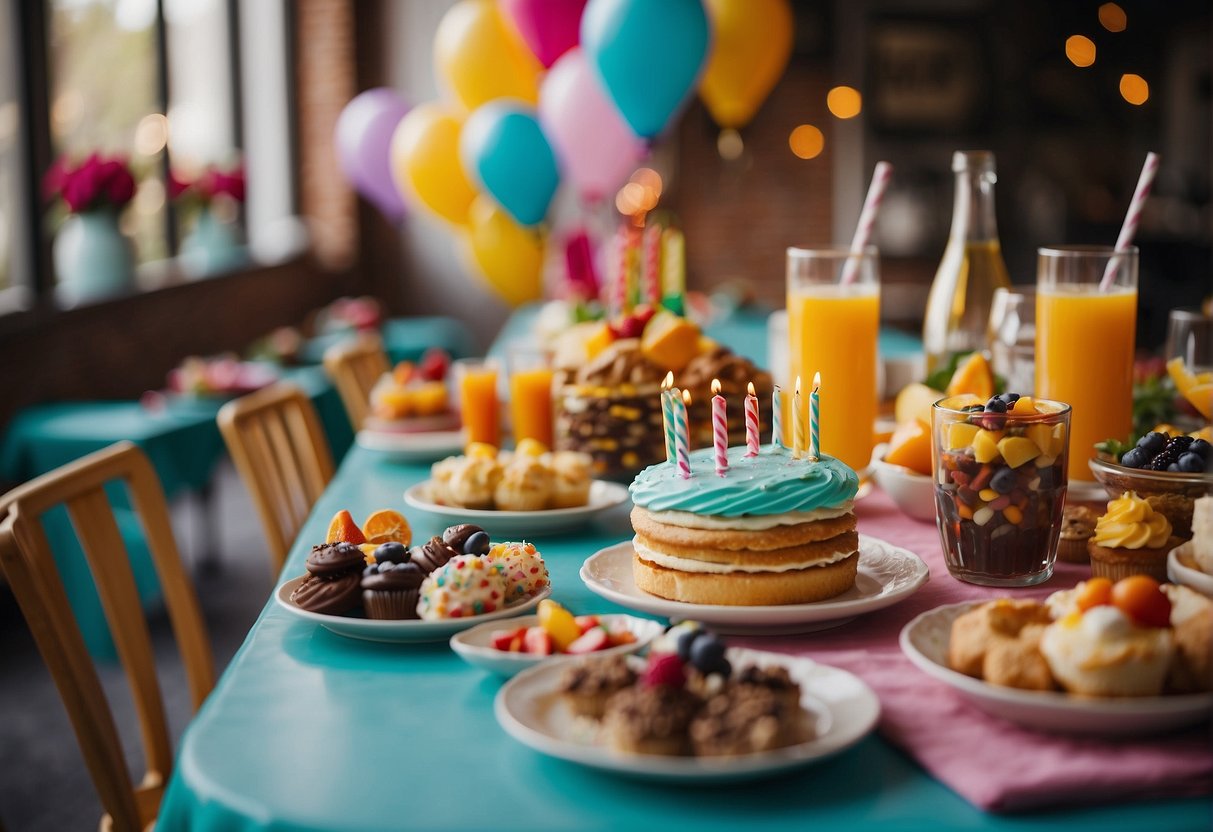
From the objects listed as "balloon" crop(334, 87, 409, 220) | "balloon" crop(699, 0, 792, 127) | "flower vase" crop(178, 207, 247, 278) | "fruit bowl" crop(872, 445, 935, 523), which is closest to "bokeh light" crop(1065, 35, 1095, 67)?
"balloon" crop(699, 0, 792, 127)

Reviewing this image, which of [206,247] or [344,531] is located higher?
[206,247]

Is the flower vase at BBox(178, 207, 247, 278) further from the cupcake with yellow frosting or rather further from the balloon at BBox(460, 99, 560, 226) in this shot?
the cupcake with yellow frosting

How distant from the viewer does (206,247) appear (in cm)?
648

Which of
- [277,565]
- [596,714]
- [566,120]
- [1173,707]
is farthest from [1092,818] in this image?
[566,120]

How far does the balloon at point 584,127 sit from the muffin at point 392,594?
3.14 meters

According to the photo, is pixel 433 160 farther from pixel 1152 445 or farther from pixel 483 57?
pixel 1152 445

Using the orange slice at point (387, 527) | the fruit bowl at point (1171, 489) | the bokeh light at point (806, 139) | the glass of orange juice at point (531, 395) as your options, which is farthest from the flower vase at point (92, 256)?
the bokeh light at point (806, 139)

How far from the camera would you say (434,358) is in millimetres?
2707

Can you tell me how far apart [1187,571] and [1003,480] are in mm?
214

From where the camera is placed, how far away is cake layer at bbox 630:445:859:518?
1.16m

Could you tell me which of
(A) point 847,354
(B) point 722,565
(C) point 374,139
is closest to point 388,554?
(B) point 722,565

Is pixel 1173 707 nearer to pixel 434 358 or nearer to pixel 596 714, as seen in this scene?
pixel 596 714

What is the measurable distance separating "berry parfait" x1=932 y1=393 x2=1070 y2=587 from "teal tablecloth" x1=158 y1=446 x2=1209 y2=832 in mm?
375

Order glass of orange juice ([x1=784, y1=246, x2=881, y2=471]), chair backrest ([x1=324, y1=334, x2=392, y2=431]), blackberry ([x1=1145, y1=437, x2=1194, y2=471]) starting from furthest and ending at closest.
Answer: chair backrest ([x1=324, y1=334, x2=392, y2=431]) → glass of orange juice ([x1=784, y1=246, x2=881, y2=471]) → blackberry ([x1=1145, y1=437, x2=1194, y2=471])
